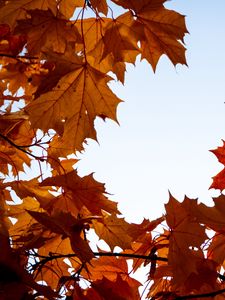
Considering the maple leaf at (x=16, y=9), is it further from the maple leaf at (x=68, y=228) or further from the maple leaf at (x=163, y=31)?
the maple leaf at (x=68, y=228)

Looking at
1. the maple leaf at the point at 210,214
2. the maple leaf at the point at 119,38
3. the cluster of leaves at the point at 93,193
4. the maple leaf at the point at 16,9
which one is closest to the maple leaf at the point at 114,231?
the cluster of leaves at the point at 93,193

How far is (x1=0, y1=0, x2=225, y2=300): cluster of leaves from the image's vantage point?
5.51 feet

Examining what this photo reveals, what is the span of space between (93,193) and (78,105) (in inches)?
15.7

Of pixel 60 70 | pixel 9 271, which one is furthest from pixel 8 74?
pixel 9 271

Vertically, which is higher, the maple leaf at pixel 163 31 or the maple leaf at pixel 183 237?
the maple leaf at pixel 163 31

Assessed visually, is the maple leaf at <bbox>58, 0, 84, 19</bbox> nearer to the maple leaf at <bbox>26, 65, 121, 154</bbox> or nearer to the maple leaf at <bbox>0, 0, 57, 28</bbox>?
the maple leaf at <bbox>0, 0, 57, 28</bbox>

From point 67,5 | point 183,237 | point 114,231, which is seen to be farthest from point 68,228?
point 67,5

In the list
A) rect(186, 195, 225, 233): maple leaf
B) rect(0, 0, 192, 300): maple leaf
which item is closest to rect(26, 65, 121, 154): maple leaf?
rect(0, 0, 192, 300): maple leaf

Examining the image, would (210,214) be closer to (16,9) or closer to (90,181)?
(90,181)

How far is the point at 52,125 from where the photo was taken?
1.94 m

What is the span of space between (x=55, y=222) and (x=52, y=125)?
551 mm

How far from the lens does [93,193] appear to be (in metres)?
1.94

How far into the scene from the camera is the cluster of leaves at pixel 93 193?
5.51 ft

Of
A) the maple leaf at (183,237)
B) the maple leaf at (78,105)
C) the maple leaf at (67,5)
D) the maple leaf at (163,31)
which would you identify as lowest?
the maple leaf at (183,237)
